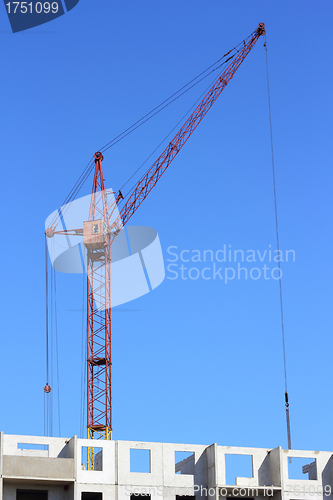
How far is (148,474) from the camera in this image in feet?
200

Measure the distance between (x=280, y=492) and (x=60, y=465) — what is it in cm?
1581

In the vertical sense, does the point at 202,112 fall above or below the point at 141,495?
above

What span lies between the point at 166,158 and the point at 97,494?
5383cm

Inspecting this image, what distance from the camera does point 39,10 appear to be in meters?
59.7

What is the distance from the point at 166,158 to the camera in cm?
10581

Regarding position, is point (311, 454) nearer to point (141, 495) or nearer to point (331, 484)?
point (331, 484)

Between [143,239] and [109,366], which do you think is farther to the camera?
[143,239]

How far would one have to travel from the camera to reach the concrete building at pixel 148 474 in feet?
193

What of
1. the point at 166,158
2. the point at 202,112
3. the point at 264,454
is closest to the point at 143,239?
the point at 166,158

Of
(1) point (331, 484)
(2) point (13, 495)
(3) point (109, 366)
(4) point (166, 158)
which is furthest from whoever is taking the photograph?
(4) point (166, 158)

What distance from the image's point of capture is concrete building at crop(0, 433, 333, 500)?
2319 inches

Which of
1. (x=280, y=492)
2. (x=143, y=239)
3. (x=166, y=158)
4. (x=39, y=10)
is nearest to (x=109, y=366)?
(x=143, y=239)

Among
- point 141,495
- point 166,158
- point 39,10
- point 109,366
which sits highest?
point 166,158

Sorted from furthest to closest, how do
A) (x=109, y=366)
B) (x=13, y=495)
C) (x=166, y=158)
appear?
(x=166, y=158) → (x=109, y=366) → (x=13, y=495)
